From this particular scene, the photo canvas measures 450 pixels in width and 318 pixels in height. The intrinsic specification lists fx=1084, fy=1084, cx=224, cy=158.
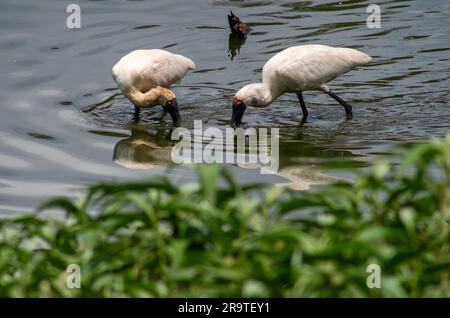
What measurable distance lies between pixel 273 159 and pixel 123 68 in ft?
8.00

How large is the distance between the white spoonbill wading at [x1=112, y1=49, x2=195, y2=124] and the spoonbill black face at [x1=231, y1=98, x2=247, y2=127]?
0.60 metres

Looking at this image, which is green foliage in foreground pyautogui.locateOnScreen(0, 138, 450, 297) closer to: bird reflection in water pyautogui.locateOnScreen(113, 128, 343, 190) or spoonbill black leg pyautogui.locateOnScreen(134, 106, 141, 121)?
bird reflection in water pyautogui.locateOnScreen(113, 128, 343, 190)

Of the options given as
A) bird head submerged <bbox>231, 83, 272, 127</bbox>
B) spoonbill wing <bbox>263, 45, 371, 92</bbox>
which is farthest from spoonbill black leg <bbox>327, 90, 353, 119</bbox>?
bird head submerged <bbox>231, 83, 272, 127</bbox>

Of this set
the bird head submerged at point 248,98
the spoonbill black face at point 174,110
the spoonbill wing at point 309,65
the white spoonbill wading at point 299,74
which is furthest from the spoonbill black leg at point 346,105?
the spoonbill black face at point 174,110

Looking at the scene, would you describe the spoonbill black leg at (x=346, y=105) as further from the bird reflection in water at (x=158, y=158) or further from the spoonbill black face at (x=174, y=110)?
the spoonbill black face at (x=174, y=110)

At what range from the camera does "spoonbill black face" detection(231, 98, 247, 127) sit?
11562 mm

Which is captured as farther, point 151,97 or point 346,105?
point 151,97

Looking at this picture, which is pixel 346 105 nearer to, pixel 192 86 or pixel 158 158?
pixel 158 158

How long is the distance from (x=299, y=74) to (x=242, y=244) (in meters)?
6.92

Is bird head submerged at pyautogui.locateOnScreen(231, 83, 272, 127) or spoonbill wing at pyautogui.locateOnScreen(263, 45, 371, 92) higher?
spoonbill wing at pyautogui.locateOnScreen(263, 45, 371, 92)

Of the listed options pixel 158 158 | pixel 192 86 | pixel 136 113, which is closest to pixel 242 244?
pixel 158 158

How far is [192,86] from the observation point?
13.1m

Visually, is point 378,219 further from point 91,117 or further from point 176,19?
point 176,19
